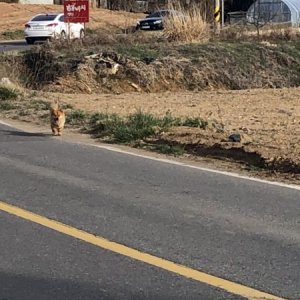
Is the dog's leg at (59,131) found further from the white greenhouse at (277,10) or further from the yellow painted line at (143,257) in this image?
the white greenhouse at (277,10)

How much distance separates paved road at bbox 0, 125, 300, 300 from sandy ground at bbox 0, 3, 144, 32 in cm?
3920

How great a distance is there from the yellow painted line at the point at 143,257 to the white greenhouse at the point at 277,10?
34.4 meters

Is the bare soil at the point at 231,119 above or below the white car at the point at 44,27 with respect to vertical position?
below

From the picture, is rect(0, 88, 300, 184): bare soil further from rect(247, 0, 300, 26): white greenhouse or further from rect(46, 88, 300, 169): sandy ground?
rect(247, 0, 300, 26): white greenhouse

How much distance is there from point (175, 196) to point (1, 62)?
16592mm

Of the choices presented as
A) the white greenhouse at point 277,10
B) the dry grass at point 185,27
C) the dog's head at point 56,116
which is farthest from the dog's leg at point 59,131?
the white greenhouse at point 277,10

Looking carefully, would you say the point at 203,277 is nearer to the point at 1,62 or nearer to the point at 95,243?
the point at 95,243

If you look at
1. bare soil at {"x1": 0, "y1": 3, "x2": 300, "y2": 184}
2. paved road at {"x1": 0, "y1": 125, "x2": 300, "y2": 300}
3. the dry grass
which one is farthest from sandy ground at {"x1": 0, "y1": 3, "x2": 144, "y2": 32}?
paved road at {"x1": 0, "y1": 125, "x2": 300, "y2": 300}

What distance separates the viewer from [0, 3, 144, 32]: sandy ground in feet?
161

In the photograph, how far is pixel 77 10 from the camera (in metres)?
28.8

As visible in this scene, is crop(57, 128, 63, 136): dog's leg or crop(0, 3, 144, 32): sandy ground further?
crop(0, 3, 144, 32): sandy ground

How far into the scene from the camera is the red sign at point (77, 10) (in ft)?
93.7

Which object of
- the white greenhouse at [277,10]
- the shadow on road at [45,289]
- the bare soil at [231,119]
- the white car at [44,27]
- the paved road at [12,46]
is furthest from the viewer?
the white greenhouse at [277,10]

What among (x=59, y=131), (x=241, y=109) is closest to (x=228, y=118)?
(x=241, y=109)
